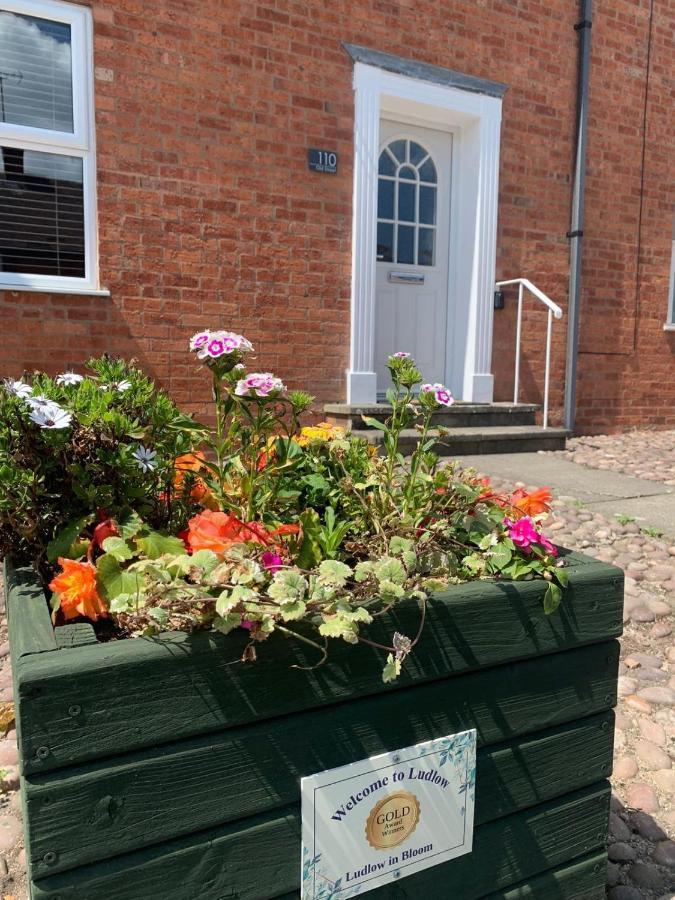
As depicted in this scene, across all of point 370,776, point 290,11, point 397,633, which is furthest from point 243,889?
point 290,11

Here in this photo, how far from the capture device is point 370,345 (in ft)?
20.4

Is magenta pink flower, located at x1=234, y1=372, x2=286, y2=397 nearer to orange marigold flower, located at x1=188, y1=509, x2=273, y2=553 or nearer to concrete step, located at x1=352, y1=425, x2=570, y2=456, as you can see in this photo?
orange marigold flower, located at x1=188, y1=509, x2=273, y2=553

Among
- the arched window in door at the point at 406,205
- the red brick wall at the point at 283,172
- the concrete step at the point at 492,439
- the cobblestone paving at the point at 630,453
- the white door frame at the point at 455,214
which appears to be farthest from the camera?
the arched window in door at the point at 406,205

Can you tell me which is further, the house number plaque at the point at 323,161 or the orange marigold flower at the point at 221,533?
the house number plaque at the point at 323,161

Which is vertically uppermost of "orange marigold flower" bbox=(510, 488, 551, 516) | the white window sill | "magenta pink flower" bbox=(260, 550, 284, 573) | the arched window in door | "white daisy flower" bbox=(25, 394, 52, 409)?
the arched window in door

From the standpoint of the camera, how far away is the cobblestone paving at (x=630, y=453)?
5730mm

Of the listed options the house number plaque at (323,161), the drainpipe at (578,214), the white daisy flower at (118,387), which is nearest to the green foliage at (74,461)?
the white daisy flower at (118,387)

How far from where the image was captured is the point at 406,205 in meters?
6.67

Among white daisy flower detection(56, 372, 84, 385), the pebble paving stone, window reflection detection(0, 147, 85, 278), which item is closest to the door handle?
window reflection detection(0, 147, 85, 278)

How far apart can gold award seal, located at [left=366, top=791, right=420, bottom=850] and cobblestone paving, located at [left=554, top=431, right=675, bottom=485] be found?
15.2 ft

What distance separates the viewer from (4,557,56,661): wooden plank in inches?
40.0

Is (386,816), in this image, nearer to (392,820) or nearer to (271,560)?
(392,820)

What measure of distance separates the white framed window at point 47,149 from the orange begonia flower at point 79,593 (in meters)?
4.36

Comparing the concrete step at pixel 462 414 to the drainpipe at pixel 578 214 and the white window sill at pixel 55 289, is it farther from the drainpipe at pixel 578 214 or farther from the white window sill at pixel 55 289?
the white window sill at pixel 55 289
